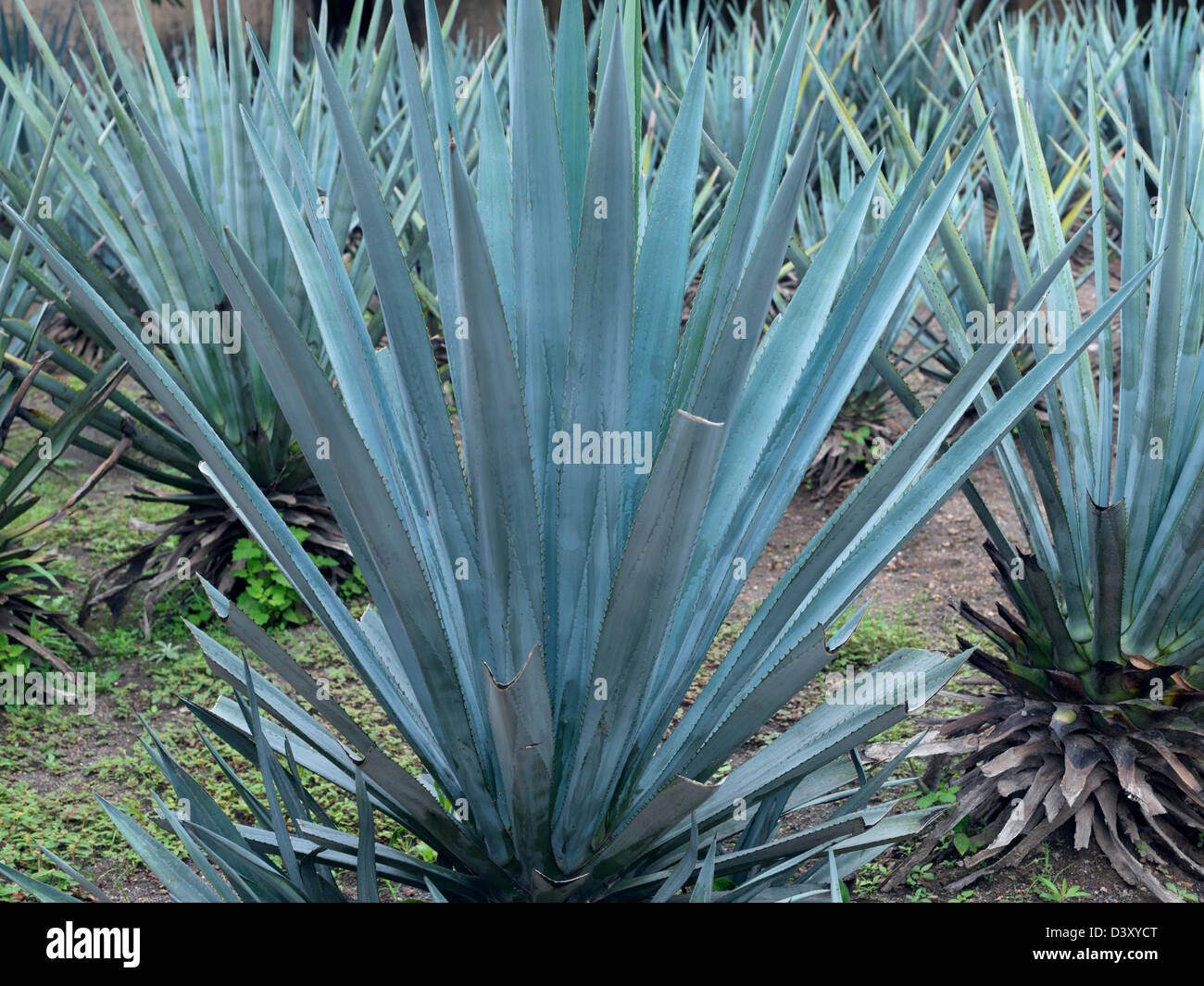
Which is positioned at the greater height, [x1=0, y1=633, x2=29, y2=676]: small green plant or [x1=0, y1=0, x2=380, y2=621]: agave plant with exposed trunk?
[x1=0, y1=0, x2=380, y2=621]: agave plant with exposed trunk

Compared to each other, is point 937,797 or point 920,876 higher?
point 937,797

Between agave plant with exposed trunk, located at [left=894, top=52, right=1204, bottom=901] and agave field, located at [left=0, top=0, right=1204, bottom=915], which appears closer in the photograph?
agave field, located at [left=0, top=0, right=1204, bottom=915]

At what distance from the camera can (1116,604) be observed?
1.91 meters

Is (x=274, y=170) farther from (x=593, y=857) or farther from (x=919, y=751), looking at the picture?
(x=919, y=751)

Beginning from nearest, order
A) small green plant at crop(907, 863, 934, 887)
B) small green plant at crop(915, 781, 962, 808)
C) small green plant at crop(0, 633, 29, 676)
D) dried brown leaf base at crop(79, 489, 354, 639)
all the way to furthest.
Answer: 1. small green plant at crop(907, 863, 934, 887)
2. small green plant at crop(915, 781, 962, 808)
3. small green plant at crop(0, 633, 29, 676)
4. dried brown leaf base at crop(79, 489, 354, 639)

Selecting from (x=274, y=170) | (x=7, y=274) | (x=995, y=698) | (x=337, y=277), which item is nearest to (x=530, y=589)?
(x=337, y=277)

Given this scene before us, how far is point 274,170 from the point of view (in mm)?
1490

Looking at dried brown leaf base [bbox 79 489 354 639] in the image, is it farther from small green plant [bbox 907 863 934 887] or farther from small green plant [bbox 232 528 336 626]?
small green plant [bbox 907 863 934 887]

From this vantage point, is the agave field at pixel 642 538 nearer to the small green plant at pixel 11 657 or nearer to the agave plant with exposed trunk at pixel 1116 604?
the agave plant with exposed trunk at pixel 1116 604

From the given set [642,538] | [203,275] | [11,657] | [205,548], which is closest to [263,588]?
[205,548]

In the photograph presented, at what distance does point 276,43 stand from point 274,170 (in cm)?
215

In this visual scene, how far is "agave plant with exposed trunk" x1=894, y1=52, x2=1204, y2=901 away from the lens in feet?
6.22

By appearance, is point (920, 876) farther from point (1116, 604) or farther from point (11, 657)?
point (11, 657)

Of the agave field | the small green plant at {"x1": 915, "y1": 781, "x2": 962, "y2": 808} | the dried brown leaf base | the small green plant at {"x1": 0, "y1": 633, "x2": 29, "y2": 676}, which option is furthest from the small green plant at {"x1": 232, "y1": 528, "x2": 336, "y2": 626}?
the small green plant at {"x1": 915, "y1": 781, "x2": 962, "y2": 808}
